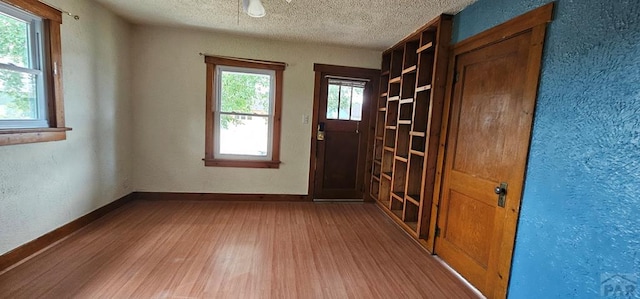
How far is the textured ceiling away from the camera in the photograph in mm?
2387

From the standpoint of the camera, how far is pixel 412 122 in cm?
283

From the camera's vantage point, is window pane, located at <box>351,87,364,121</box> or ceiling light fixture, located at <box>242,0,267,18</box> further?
window pane, located at <box>351,87,364,121</box>

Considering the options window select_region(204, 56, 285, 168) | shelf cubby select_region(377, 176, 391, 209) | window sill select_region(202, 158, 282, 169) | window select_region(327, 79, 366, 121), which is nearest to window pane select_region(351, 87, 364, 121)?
window select_region(327, 79, 366, 121)

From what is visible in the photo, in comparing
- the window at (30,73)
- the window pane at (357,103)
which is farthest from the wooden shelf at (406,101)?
the window at (30,73)

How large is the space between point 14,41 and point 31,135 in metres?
0.73

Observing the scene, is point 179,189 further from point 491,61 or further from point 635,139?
point 635,139

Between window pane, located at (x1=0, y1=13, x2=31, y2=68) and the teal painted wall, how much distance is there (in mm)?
3696

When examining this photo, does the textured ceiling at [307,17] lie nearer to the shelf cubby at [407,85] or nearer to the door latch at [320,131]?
the shelf cubby at [407,85]

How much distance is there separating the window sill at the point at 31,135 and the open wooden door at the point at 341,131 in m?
2.75

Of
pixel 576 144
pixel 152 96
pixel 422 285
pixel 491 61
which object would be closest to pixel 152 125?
pixel 152 96

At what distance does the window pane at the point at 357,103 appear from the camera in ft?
13.0

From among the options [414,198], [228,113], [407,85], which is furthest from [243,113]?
[414,198]

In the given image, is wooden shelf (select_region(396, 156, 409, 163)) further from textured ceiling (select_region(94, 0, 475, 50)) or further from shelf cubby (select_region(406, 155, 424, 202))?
textured ceiling (select_region(94, 0, 475, 50))

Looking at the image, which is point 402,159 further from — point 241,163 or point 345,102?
point 241,163
